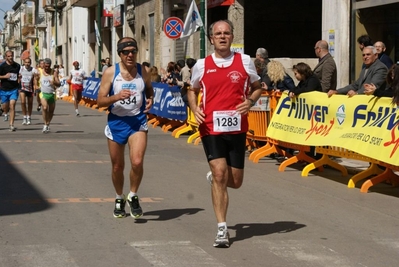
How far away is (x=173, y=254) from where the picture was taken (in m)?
7.31

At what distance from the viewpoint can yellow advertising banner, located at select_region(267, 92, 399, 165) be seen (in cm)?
1112

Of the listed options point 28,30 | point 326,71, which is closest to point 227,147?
point 326,71

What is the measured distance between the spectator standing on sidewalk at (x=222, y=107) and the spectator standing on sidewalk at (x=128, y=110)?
3.94 ft

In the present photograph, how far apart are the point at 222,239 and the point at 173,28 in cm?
1962

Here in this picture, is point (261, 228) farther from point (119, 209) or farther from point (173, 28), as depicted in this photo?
point (173, 28)

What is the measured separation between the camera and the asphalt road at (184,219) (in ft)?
23.9

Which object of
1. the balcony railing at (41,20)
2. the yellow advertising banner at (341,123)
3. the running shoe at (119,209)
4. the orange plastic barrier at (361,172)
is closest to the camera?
the running shoe at (119,209)

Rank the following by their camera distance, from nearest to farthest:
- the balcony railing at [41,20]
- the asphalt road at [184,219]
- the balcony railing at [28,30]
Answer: the asphalt road at [184,219]
the balcony railing at [41,20]
the balcony railing at [28,30]

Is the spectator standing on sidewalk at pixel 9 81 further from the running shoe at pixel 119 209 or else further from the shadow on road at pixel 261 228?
the shadow on road at pixel 261 228

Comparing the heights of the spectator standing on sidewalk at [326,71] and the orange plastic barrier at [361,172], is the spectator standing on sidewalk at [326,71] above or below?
above

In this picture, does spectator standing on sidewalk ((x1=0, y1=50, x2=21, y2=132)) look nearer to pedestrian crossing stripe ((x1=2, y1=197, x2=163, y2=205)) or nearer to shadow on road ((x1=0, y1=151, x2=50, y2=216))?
shadow on road ((x1=0, y1=151, x2=50, y2=216))

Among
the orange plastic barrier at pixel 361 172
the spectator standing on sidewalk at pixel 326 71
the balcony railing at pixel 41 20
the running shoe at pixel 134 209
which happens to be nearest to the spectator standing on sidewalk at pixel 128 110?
the running shoe at pixel 134 209

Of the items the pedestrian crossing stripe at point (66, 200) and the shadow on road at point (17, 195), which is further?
the pedestrian crossing stripe at point (66, 200)

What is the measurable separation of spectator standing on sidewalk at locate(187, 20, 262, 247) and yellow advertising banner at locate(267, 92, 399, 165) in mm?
3535
